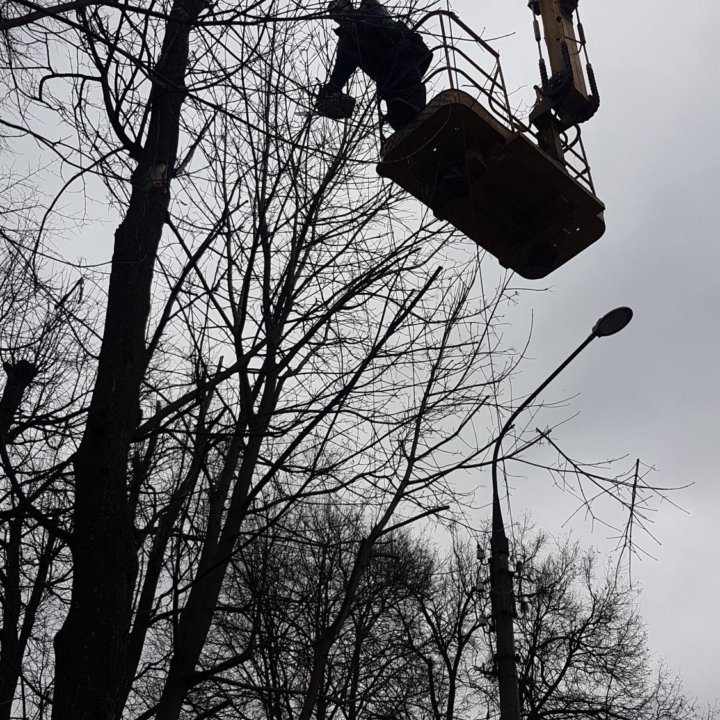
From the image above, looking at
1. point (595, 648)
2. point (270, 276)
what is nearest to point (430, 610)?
point (595, 648)

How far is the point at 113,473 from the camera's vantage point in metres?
3.83

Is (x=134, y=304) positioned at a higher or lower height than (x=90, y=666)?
higher

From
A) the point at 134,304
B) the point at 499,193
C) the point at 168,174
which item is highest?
the point at 499,193

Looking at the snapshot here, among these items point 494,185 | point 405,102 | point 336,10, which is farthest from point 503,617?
point 336,10

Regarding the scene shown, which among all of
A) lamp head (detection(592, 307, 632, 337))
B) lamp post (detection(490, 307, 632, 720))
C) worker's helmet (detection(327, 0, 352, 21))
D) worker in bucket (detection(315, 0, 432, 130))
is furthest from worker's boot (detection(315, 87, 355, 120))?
lamp head (detection(592, 307, 632, 337))

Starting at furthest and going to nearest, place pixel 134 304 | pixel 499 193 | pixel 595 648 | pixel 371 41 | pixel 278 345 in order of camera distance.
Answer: pixel 595 648
pixel 499 193
pixel 371 41
pixel 278 345
pixel 134 304

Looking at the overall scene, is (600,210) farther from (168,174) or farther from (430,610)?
(430,610)

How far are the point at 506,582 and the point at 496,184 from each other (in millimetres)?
3390

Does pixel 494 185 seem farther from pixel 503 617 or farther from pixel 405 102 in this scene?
pixel 503 617

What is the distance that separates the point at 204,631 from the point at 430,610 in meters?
15.7

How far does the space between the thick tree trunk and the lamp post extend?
8.82ft

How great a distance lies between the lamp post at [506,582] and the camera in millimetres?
6109

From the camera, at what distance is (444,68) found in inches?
240

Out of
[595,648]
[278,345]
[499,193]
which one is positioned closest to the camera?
[278,345]
